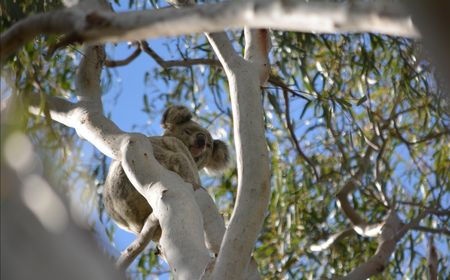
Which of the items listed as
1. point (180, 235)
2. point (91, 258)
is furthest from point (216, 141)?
point (91, 258)

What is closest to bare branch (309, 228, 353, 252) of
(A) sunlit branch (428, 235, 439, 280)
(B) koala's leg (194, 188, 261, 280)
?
(A) sunlit branch (428, 235, 439, 280)

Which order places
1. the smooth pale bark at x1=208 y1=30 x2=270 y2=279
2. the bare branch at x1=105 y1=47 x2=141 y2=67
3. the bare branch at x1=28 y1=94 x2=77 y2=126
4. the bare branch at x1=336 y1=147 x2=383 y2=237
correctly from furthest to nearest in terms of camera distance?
the bare branch at x1=105 y1=47 x2=141 y2=67
the bare branch at x1=336 y1=147 x2=383 y2=237
the bare branch at x1=28 y1=94 x2=77 y2=126
the smooth pale bark at x1=208 y1=30 x2=270 y2=279

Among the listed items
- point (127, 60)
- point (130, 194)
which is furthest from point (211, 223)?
point (127, 60)

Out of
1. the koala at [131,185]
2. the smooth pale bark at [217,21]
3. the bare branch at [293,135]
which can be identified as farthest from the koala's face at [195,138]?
the smooth pale bark at [217,21]

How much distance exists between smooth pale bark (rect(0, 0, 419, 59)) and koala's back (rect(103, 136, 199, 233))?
272 cm

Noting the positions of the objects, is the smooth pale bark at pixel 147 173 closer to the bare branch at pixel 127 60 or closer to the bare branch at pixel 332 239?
the bare branch at pixel 127 60

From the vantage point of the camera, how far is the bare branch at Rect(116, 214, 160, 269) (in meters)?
3.29

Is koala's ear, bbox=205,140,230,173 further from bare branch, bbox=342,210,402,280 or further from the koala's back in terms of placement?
bare branch, bbox=342,210,402,280

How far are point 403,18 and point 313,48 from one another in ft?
15.5

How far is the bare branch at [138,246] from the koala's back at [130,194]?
1128mm

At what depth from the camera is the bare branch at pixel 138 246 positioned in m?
3.29

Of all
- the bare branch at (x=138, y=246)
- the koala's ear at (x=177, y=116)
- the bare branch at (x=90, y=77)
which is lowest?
the bare branch at (x=138, y=246)

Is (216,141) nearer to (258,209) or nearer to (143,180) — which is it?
(143,180)

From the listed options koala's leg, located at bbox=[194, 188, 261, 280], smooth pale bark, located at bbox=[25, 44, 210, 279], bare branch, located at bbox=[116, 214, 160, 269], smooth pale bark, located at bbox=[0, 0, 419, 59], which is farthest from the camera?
bare branch, located at bbox=[116, 214, 160, 269]
